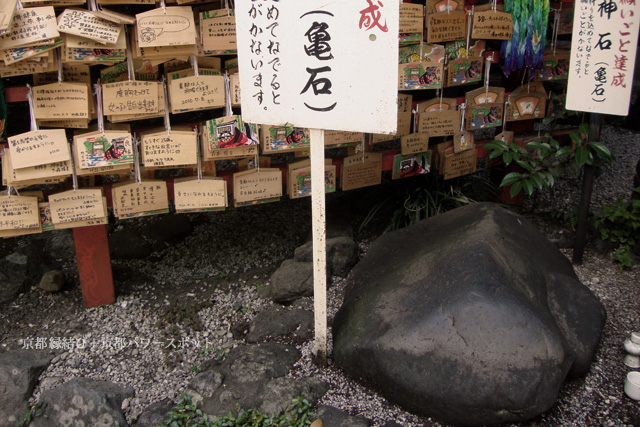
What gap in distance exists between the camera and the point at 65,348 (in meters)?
3.59

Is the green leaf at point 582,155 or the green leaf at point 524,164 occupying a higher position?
the green leaf at point 582,155

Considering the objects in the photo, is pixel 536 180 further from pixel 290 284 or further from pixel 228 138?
pixel 228 138

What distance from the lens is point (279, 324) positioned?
3.62 m

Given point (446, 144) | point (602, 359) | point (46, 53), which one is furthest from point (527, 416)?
point (46, 53)

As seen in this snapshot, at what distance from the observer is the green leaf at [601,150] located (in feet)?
13.1

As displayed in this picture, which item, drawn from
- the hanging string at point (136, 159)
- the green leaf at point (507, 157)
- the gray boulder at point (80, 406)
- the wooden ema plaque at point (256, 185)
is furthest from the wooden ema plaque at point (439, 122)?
the gray boulder at point (80, 406)

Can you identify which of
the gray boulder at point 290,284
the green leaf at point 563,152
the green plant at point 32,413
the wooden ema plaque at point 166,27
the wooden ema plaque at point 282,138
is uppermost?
the wooden ema plaque at point 166,27

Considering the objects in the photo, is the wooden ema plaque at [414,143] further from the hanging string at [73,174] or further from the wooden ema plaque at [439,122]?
the hanging string at [73,174]

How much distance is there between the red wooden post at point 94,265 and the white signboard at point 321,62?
1.67m

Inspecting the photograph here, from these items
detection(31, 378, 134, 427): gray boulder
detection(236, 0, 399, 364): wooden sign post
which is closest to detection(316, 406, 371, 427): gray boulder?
detection(236, 0, 399, 364): wooden sign post

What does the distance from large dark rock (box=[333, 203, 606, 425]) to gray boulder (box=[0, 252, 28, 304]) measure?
8.21ft

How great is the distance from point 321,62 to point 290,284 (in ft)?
5.97

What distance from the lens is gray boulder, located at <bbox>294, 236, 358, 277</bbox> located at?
425 cm

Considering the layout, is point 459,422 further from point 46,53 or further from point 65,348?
point 46,53
